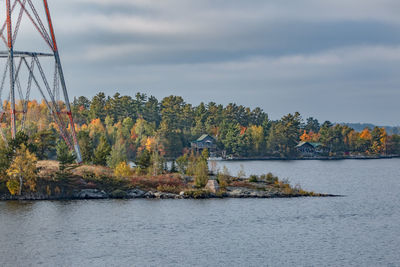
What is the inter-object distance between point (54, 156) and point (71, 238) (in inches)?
3169

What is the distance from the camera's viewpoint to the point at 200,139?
19738 centimetres

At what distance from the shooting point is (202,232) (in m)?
55.3

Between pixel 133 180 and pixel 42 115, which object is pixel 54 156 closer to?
pixel 133 180

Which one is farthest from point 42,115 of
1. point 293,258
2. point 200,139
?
point 293,258

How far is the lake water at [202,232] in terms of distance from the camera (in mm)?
45062

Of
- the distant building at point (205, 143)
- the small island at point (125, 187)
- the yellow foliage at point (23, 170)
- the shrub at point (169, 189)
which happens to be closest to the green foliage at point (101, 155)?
the small island at point (125, 187)

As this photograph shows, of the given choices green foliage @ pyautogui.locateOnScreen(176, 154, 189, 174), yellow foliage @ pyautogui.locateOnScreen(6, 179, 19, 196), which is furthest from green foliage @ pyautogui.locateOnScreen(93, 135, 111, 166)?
yellow foliage @ pyautogui.locateOnScreen(6, 179, 19, 196)

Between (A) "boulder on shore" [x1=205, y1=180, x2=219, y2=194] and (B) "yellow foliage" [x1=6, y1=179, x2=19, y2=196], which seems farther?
(A) "boulder on shore" [x1=205, y1=180, x2=219, y2=194]

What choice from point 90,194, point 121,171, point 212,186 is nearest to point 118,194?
point 90,194

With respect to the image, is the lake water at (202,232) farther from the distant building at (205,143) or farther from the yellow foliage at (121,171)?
the distant building at (205,143)

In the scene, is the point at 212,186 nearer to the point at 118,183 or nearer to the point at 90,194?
the point at 118,183

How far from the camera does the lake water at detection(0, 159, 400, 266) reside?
148 ft

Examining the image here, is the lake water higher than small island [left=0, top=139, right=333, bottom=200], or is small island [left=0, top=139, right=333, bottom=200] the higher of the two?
small island [left=0, top=139, right=333, bottom=200]

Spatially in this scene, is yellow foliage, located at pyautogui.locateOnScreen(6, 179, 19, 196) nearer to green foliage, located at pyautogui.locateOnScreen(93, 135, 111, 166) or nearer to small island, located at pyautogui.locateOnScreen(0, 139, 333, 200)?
small island, located at pyautogui.locateOnScreen(0, 139, 333, 200)
